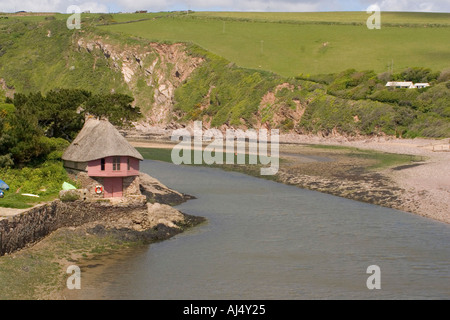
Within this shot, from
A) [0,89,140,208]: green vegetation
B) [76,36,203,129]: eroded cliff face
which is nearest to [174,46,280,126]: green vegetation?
[76,36,203,129]: eroded cliff face

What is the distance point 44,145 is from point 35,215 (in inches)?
531

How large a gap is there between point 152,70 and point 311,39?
1608 inches

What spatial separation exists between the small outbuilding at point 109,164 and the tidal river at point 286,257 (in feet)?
17.2

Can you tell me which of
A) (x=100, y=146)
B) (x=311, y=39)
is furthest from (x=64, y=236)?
(x=311, y=39)

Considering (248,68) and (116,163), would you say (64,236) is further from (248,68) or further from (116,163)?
(248,68)

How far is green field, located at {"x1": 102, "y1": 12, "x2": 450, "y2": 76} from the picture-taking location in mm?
135375

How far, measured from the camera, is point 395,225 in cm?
3941

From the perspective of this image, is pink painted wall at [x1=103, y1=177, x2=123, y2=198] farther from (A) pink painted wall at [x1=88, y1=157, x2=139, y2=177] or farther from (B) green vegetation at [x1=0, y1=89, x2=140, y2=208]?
(B) green vegetation at [x1=0, y1=89, x2=140, y2=208]

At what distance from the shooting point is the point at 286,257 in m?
32.0

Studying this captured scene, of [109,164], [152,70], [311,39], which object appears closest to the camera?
[109,164]

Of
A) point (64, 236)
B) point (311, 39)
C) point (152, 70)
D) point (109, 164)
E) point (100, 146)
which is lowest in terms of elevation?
point (64, 236)

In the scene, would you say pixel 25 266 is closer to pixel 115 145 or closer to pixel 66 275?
pixel 66 275

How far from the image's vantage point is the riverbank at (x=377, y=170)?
154ft

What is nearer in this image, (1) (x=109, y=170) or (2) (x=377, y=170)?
(1) (x=109, y=170)
